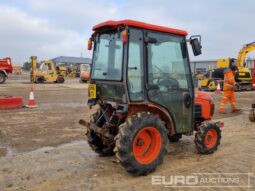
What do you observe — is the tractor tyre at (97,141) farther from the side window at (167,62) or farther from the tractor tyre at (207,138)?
the tractor tyre at (207,138)

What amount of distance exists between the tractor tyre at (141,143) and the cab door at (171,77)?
0.47 metres

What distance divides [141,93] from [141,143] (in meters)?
Result: 0.78

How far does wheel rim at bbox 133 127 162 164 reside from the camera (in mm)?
4582

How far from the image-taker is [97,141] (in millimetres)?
5500

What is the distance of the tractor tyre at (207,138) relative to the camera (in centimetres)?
552

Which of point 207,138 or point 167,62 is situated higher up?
point 167,62

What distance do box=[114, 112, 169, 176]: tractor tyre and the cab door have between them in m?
0.47

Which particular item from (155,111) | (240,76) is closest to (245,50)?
(240,76)

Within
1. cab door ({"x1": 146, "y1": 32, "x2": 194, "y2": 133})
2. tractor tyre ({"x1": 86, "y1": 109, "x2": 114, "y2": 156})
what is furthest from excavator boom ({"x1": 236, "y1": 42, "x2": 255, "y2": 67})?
tractor tyre ({"x1": 86, "y1": 109, "x2": 114, "y2": 156})

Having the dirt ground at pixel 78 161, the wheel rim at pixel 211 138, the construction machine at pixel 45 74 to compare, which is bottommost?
the dirt ground at pixel 78 161

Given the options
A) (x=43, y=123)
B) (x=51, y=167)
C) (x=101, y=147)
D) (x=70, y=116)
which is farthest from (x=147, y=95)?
(x=70, y=116)

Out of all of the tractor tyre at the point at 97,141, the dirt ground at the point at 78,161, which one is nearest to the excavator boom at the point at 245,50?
the dirt ground at the point at 78,161

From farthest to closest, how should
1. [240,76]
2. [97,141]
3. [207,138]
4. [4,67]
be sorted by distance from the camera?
[4,67], [240,76], [207,138], [97,141]

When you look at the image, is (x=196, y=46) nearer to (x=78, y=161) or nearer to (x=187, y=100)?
(x=187, y=100)
